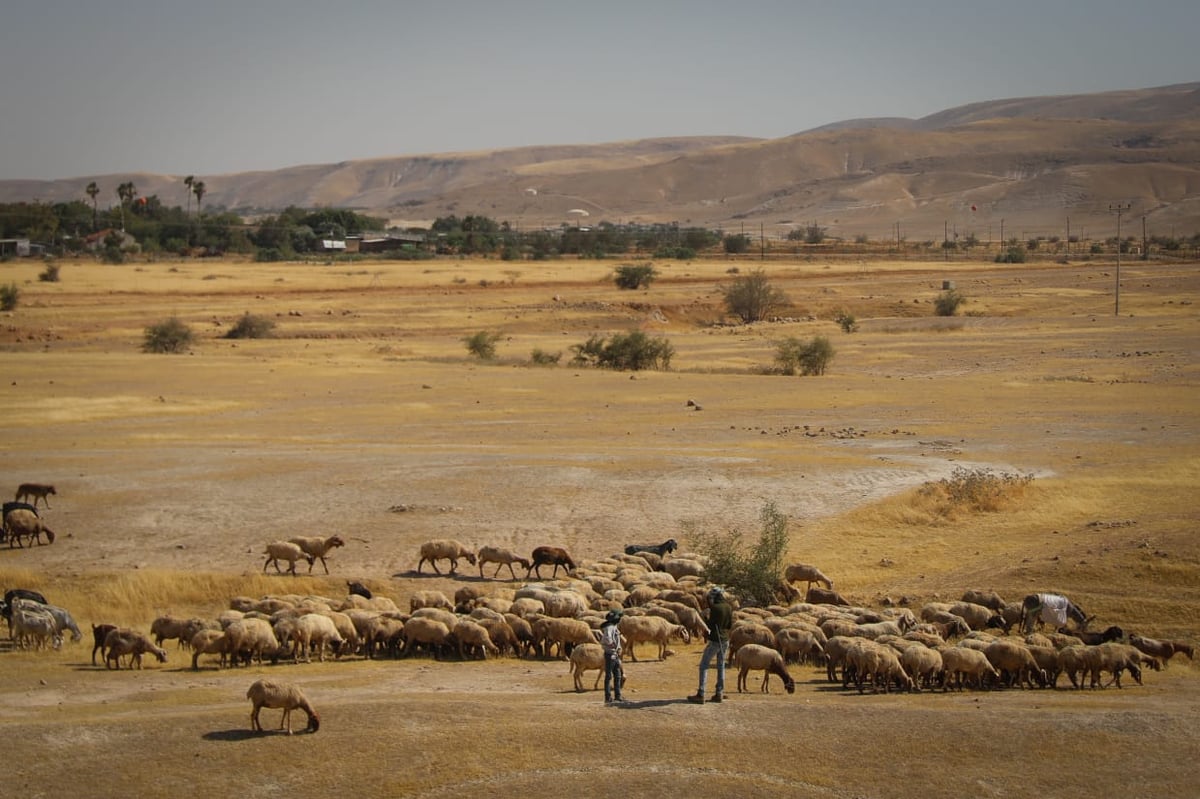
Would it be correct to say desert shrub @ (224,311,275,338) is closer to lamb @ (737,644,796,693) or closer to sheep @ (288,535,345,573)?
sheep @ (288,535,345,573)

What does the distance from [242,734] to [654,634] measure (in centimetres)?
591

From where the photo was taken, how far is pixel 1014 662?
601 inches

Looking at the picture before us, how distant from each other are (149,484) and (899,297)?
2302 inches

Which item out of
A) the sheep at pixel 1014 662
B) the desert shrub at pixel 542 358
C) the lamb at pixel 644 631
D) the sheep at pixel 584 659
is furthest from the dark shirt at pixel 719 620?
the desert shrub at pixel 542 358

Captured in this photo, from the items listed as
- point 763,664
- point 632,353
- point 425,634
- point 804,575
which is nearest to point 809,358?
point 632,353

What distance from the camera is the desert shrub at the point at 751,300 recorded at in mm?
69688

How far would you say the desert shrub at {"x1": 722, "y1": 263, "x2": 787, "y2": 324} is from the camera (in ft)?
229

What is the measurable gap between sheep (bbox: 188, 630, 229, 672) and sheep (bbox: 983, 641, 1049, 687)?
9050 mm

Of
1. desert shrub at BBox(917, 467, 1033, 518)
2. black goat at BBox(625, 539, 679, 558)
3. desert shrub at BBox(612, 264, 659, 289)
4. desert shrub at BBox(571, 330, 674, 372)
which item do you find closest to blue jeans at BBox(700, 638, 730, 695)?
black goat at BBox(625, 539, 679, 558)

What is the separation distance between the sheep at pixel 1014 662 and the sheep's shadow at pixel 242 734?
307 inches

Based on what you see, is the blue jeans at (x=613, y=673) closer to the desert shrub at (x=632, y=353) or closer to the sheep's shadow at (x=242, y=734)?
the sheep's shadow at (x=242, y=734)

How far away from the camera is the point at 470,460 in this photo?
29.7 meters

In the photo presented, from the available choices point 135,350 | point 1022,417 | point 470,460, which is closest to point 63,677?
point 470,460

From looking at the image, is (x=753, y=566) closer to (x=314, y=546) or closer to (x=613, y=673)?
(x=613, y=673)
